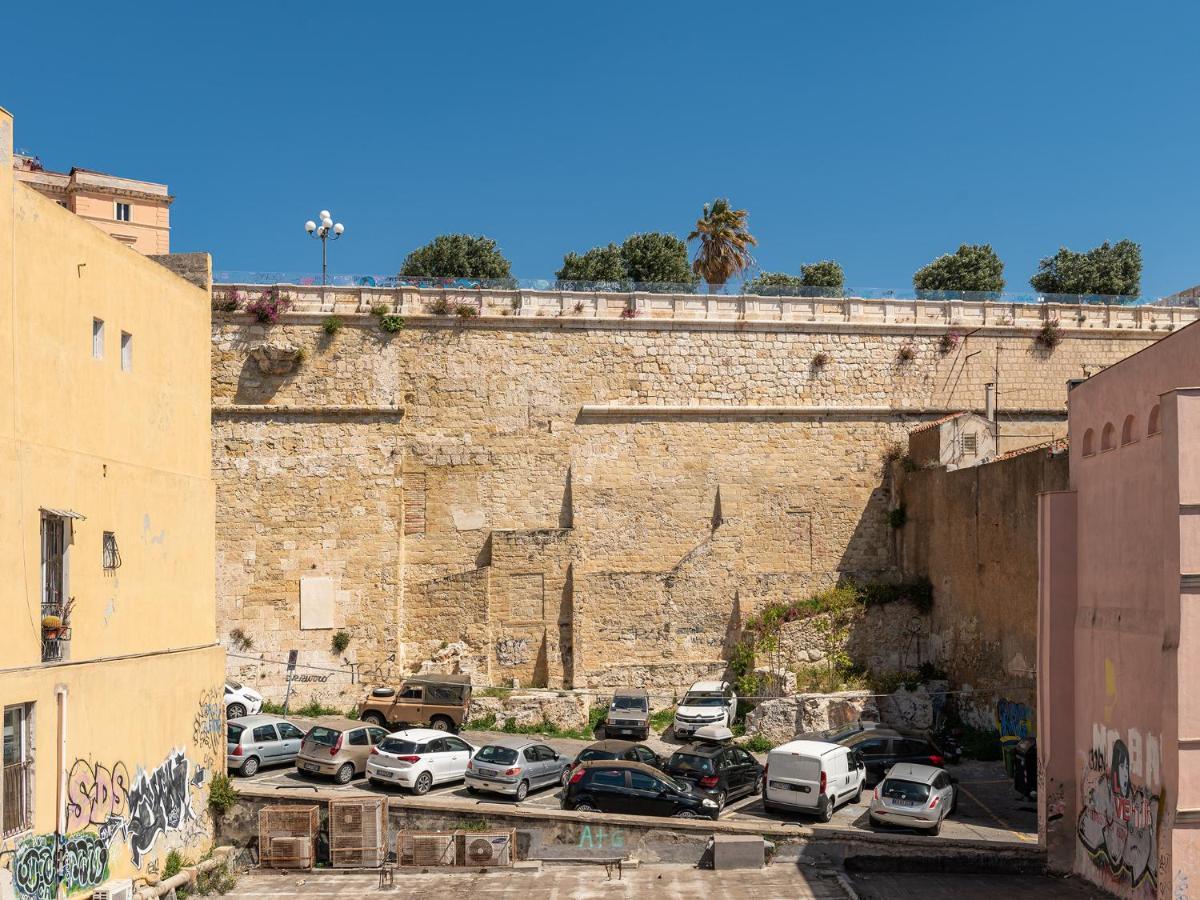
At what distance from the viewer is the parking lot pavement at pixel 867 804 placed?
2062cm

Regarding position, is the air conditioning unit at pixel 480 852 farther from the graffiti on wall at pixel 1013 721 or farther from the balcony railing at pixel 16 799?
the graffiti on wall at pixel 1013 721

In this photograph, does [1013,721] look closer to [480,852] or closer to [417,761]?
[480,852]

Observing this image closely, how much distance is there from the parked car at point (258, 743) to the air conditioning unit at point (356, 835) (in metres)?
4.21

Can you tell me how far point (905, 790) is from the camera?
20.5 meters

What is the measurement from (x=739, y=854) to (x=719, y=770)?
120 inches

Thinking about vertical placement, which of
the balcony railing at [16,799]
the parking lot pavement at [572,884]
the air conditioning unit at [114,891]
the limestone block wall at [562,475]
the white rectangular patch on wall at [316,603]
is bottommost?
the parking lot pavement at [572,884]

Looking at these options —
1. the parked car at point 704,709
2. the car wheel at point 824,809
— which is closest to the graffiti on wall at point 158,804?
the car wheel at point 824,809

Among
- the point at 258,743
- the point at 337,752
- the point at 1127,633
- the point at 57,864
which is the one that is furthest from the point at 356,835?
the point at 1127,633

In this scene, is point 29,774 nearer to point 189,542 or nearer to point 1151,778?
point 189,542

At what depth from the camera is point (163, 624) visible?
18938 millimetres

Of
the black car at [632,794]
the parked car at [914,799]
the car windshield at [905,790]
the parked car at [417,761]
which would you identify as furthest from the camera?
the parked car at [417,761]

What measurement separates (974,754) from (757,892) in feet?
36.9

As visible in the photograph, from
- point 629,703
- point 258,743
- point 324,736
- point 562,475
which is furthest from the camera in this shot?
point 562,475

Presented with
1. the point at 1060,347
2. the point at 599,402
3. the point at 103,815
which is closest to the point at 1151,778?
the point at 103,815
